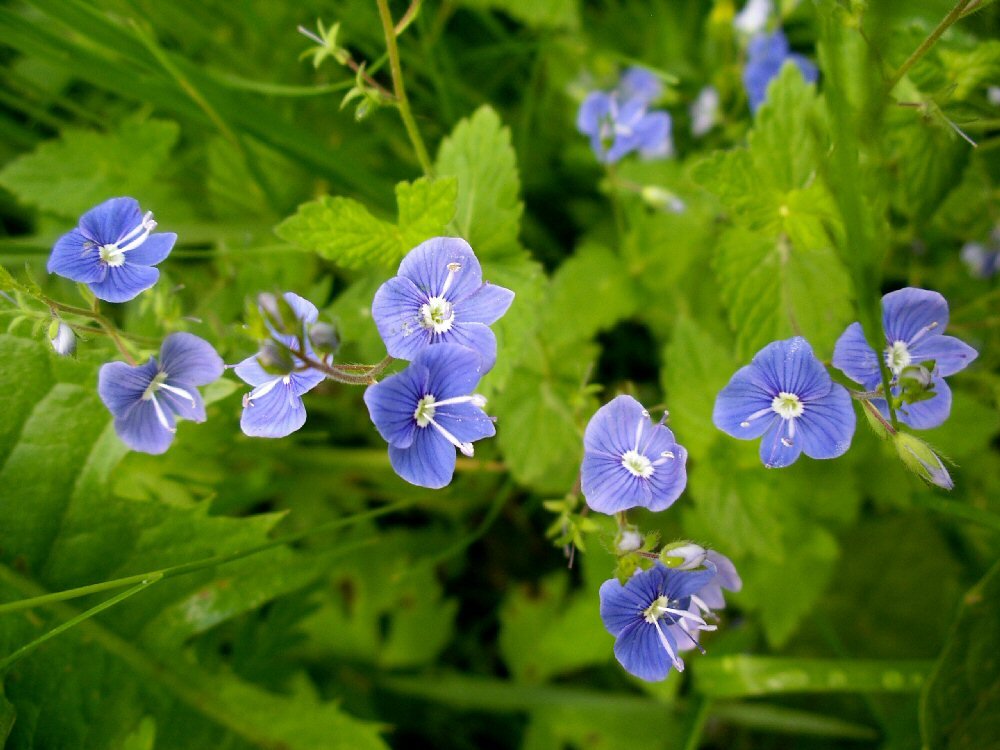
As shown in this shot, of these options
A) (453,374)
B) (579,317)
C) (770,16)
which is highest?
(770,16)

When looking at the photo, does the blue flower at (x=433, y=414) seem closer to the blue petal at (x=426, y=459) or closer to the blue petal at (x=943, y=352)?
the blue petal at (x=426, y=459)

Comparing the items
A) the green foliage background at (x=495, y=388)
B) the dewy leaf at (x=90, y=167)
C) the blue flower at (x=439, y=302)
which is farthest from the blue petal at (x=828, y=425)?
the dewy leaf at (x=90, y=167)

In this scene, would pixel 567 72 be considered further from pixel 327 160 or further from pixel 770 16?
pixel 327 160

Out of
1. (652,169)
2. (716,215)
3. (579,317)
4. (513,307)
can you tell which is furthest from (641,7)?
(513,307)

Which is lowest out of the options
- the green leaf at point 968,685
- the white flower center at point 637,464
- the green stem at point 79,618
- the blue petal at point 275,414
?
the green leaf at point 968,685

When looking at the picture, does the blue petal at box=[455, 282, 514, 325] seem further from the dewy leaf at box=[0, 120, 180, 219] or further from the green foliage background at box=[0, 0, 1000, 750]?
the dewy leaf at box=[0, 120, 180, 219]

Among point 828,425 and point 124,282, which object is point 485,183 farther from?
point 828,425
